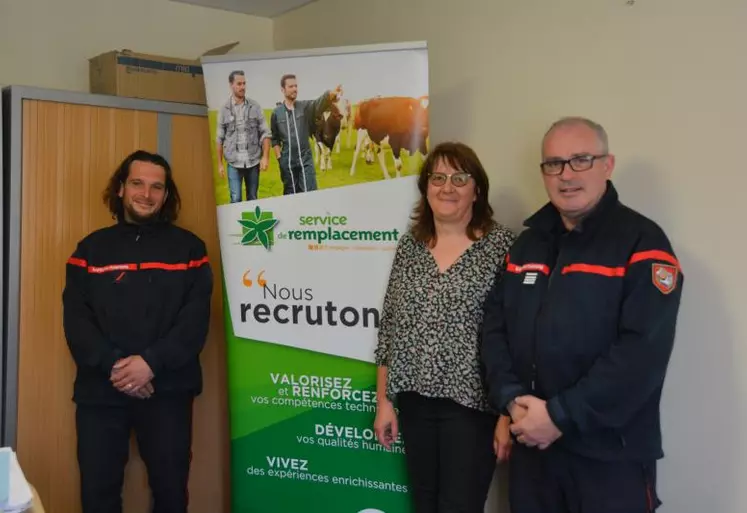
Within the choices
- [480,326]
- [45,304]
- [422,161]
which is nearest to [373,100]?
[422,161]

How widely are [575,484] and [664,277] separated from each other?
56cm

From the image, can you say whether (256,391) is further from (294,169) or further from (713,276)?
(713,276)

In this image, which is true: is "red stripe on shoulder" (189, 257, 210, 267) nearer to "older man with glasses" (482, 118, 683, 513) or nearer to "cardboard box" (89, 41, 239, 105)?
"cardboard box" (89, 41, 239, 105)

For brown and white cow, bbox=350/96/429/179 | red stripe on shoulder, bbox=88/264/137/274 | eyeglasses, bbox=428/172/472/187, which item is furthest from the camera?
red stripe on shoulder, bbox=88/264/137/274

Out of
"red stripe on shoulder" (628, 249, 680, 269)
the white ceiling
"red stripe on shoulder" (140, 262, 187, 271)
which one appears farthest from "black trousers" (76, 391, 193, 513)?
the white ceiling

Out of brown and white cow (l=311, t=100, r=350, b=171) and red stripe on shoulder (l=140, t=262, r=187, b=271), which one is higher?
brown and white cow (l=311, t=100, r=350, b=171)

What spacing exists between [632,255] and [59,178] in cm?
209

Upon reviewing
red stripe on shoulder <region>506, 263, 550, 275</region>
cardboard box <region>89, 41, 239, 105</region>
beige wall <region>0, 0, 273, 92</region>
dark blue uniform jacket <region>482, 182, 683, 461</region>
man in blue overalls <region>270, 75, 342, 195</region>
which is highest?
beige wall <region>0, 0, 273, 92</region>

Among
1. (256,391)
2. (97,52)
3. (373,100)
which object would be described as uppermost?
(97,52)

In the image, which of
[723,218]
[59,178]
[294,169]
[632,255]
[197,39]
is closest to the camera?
[632,255]

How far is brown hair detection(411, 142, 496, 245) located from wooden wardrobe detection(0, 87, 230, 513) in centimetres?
129

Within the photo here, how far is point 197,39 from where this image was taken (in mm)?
3666

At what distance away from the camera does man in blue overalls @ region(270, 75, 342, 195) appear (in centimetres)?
253

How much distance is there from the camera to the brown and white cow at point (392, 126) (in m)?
2.39
